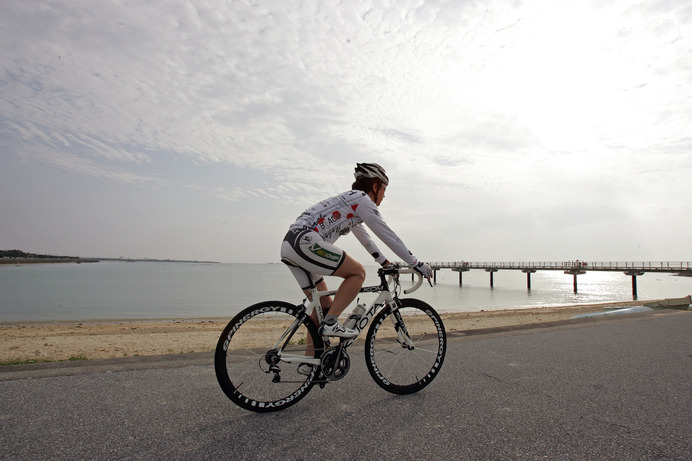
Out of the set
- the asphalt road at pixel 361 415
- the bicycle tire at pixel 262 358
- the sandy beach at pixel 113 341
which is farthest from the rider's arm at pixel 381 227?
the sandy beach at pixel 113 341

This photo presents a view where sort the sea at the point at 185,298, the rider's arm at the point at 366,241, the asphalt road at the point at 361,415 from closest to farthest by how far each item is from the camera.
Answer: the asphalt road at the point at 361,415, the rider's arm at the point at 366,241, the sea at the point at 185,298

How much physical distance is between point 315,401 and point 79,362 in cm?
276

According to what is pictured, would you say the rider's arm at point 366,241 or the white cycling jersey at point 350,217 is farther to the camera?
the rider's arm at point 366,241

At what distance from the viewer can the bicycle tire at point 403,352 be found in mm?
3240

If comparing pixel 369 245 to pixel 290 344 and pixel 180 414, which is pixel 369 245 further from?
pixel 180 414

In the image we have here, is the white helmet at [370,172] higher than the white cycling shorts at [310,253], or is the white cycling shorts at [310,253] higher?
the white helmet at [370,172]

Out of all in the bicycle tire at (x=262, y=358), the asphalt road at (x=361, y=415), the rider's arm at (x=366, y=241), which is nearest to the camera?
the asphalt road at (x=361, y=415)

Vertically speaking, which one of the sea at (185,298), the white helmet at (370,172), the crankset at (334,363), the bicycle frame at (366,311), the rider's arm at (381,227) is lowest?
the sea at (185,298)

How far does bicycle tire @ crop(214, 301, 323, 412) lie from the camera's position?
270 centimetres

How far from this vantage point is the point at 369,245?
143 inches

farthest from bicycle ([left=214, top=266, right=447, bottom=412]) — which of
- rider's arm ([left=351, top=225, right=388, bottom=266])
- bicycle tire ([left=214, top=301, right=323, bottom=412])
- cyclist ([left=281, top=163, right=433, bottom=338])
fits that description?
rider's arm ([left=351, top=225, right=388, bottom=266])

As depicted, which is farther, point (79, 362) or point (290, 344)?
point (79, 362)

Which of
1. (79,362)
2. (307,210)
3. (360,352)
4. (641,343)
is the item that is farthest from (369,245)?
(641,343)

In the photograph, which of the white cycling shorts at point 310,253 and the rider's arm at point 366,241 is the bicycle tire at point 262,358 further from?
the rider's arm at point 366,241
